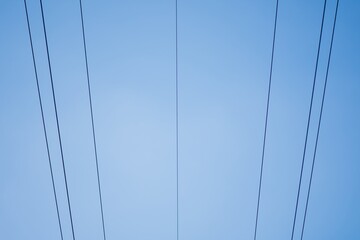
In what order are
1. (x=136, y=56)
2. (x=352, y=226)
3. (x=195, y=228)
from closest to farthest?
(x=136, y=56), (x=195, y=228), (x=352, y=226)

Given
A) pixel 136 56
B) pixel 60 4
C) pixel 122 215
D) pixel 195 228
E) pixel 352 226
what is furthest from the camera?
pixel 352 226

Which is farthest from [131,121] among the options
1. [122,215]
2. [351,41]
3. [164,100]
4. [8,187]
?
[351,41]

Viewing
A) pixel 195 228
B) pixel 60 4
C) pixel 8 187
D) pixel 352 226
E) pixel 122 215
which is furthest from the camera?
pixel 352 226

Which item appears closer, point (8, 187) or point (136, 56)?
point (136, 56)

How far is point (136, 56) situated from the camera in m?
1.23

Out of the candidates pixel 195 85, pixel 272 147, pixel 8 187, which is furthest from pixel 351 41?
pixel 8 187

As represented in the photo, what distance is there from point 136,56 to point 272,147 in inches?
37.6

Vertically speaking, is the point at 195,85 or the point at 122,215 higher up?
the point at 195,85

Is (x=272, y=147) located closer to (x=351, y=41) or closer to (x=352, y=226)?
(x=351, y=41)

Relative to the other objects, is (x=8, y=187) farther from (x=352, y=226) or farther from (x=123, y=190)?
(x=352, y=226)

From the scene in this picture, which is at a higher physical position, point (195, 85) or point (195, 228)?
point (195, 85)

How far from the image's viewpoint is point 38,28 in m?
1.14

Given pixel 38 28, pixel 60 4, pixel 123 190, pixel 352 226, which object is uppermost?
pixel 60 4

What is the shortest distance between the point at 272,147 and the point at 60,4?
1.37m
